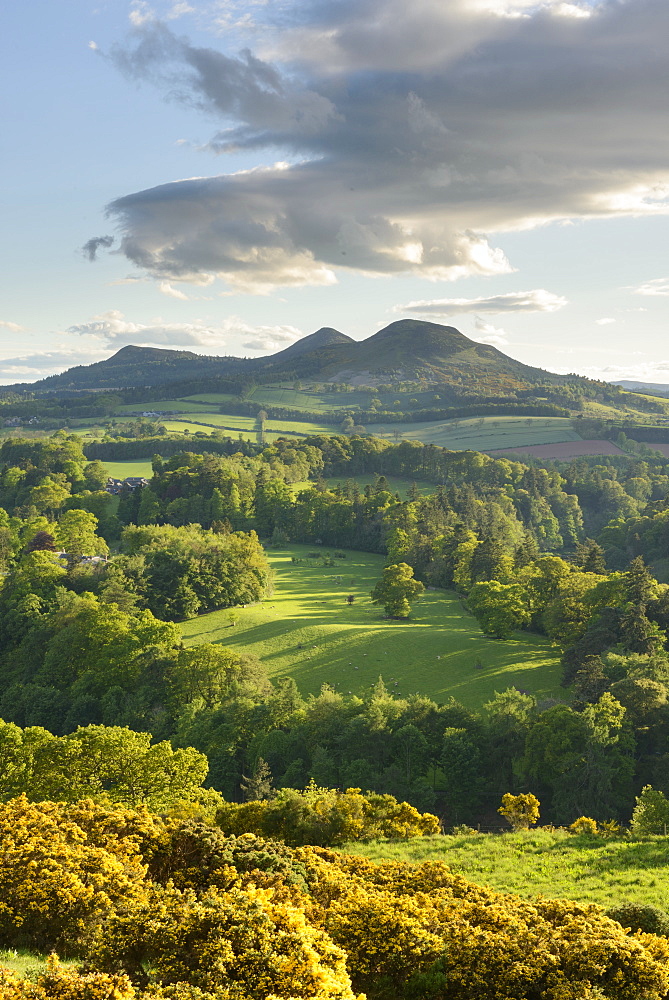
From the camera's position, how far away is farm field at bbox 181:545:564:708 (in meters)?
66.2

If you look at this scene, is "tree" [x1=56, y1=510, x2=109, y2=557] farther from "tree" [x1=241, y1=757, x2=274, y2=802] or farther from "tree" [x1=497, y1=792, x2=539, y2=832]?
"tree" [x1=497, y1=792, x2=539, y2=832]

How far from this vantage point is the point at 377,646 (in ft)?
250

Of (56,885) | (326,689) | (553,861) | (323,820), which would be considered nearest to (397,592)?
(326,689)

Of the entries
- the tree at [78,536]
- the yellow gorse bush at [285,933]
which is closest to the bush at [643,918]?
the yellow gorse bush at [285,933]

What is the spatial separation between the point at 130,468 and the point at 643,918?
173 meters

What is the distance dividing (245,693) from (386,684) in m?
14.8

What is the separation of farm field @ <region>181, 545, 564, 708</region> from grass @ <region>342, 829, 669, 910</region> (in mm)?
26073

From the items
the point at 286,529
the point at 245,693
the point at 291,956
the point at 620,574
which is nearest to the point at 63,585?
the point at 245,693

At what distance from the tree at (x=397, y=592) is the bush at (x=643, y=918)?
64.7m

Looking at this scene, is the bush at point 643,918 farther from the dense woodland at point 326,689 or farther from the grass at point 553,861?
the dense woodland at point 326,689

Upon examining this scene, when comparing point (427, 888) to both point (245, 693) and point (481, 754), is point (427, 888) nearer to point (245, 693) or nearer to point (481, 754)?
point (481, 754)

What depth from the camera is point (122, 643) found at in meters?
70.0

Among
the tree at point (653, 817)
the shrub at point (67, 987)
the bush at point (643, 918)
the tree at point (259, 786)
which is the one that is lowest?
the tree at point (259, 786)

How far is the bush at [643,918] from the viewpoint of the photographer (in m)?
23.2
